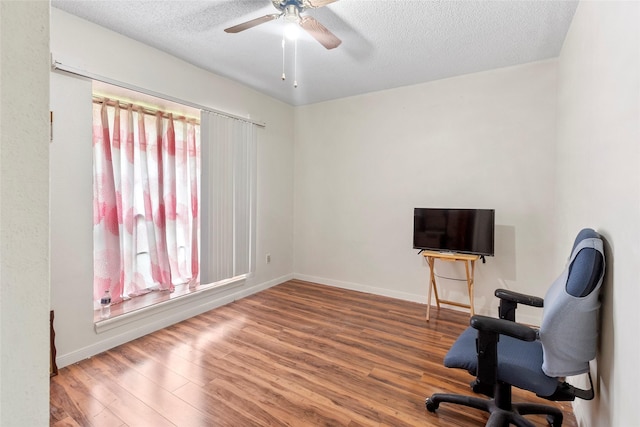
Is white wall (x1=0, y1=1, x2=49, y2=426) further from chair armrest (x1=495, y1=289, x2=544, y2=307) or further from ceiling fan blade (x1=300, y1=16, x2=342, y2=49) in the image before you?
chair armrest (x1=495, y1=289, x2=544, y2=307)

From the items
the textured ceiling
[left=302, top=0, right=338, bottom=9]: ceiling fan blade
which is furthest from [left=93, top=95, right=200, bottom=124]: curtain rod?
[left=302, top=0, right=338, bottom=9]: ceiling fan blade

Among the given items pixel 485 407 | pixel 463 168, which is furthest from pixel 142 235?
pixel 463 168

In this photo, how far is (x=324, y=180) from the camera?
4473 mm

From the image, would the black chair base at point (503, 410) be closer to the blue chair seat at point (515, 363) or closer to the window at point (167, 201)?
the blue chair seat at point (515, 363)

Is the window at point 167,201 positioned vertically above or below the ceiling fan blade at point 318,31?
below

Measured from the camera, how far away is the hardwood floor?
1.80m

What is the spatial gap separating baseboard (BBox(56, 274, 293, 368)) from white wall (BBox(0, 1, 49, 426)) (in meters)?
2.40

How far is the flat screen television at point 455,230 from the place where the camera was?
3029mm

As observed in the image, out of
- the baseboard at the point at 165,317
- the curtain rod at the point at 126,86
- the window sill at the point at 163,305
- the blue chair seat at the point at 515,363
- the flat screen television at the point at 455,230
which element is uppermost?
the curtain rod at the point at 126,86

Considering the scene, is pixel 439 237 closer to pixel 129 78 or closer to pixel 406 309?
pixel 406 309

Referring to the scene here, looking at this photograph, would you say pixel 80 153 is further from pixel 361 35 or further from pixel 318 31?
pixel 361 35

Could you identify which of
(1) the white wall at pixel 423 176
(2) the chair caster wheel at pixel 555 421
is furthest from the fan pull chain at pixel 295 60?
(2) the chair caster wheel at pixel 555 421

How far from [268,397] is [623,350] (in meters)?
1.85

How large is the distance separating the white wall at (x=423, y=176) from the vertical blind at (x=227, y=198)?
1.02 metres
